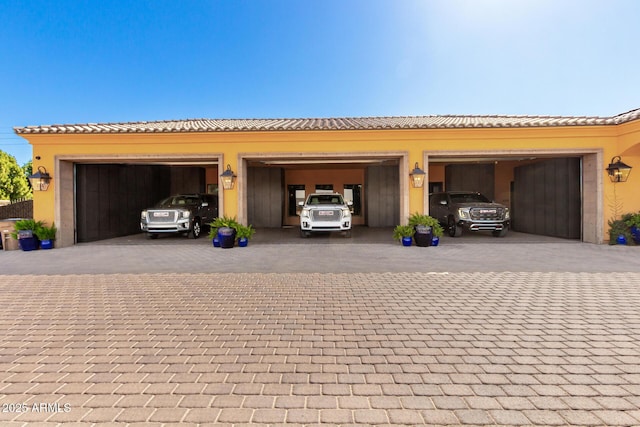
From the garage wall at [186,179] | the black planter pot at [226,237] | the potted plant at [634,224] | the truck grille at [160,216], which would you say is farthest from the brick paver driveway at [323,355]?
the garage wall at [186,179]

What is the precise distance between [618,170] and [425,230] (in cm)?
603

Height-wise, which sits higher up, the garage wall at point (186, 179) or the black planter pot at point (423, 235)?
the garage wall at point (186, 179)

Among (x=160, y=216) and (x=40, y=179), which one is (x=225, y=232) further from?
(x=40, y=179)

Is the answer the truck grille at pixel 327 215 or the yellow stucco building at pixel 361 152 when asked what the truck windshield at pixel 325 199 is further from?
the yellow stucco building at pixel 361 152

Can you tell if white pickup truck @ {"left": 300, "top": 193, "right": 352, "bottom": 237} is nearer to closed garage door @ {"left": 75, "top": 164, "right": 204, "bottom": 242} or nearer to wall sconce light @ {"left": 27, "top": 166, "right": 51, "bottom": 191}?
closed garage door @ {"left": 75, "top": 164, "right": 204, "bottom": 242}

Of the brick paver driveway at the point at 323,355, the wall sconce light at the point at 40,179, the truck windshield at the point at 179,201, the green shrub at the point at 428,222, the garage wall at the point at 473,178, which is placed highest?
the garage wall at the point at 473,178

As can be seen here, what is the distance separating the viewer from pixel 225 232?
31.2ft

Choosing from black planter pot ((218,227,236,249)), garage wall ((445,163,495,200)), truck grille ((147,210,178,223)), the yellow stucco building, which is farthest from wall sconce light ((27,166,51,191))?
garage wall ((445,163,495,200))

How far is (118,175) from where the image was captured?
13148 mm

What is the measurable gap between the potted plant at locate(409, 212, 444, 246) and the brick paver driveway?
4.17 meters

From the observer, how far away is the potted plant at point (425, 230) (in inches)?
371

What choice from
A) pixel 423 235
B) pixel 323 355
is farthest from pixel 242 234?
pixel 323 355

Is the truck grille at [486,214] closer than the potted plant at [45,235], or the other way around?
the potted plant at [45,235]

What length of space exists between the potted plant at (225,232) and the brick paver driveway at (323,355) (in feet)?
14.0
